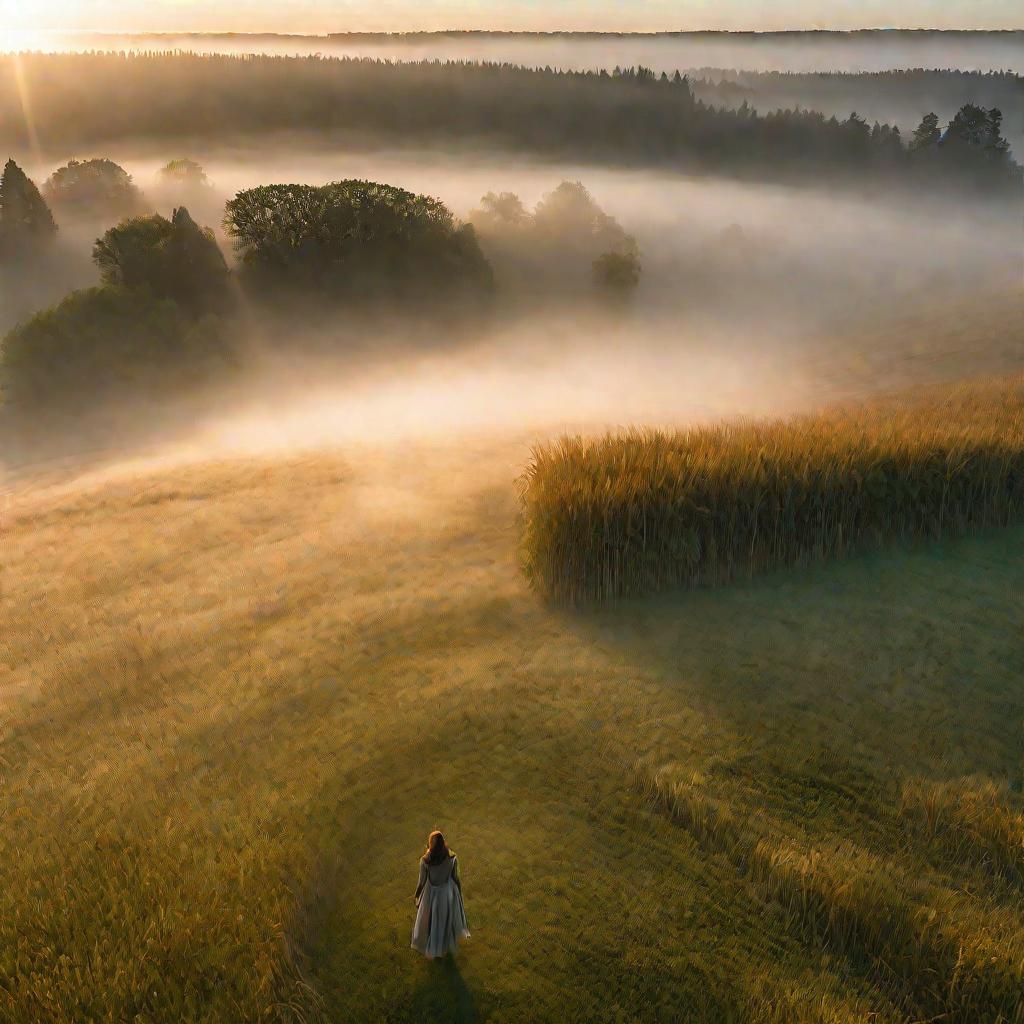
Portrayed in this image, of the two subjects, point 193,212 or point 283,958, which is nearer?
point 283,958

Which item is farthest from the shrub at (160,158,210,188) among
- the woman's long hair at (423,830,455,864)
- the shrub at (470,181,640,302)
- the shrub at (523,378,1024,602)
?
the woman's long hair at (423,830,455,864)

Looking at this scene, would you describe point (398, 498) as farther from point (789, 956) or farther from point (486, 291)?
point (486, 291)

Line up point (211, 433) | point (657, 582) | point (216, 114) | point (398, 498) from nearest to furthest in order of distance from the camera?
point (657, 582) → point (398, 498) → point (211, 433) → point (216, 114)

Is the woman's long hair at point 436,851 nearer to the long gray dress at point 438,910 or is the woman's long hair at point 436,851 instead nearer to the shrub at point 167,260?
the long gray dress at point 438,910

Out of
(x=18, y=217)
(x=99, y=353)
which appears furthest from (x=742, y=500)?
(x=18, y=217)

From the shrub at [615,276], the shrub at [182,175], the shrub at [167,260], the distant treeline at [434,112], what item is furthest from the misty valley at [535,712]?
the distant treeline at [434,112]

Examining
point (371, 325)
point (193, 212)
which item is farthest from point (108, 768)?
point (193, 212)
